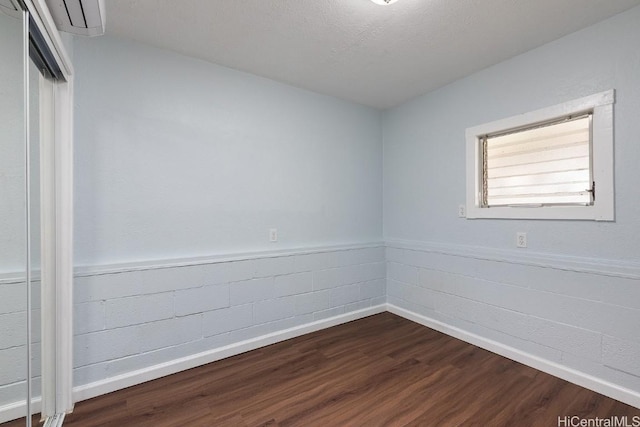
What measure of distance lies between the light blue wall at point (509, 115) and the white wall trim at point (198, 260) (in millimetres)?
953

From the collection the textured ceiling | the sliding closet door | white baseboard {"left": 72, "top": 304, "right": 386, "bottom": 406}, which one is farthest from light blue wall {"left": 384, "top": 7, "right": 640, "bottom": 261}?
the sliding closet door

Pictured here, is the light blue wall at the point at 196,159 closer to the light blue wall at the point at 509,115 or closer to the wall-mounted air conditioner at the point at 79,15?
the wall-mounted air conditioner at the point at 79,15

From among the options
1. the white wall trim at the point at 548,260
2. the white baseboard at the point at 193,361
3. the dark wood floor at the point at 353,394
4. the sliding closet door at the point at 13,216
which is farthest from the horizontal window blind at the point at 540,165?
the sliding closet door at the point at 13,216

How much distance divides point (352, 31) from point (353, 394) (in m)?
2.52

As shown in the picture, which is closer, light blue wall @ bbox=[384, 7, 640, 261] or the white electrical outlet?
light blue wall @ bbox=[384, 7, 640, 261]

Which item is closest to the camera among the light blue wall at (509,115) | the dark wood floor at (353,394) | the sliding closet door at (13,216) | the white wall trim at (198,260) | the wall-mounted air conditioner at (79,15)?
the sliding closet door at (13,216)

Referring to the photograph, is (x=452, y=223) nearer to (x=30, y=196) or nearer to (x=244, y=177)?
(x=244, y=177)

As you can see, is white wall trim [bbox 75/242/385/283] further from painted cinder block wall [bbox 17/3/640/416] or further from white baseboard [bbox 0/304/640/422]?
white baseboard [bbox 0/304/640/422]

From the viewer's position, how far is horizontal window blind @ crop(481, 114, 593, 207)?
84.7 inches

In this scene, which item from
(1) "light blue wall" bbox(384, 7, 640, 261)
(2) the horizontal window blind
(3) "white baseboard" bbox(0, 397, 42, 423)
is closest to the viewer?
(3) "white baseboard" bbox(0, 397, 42, 423)

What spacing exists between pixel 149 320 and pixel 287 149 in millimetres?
1858

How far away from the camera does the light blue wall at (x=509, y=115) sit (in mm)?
1890

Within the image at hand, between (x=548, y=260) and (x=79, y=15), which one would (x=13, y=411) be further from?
(x=548, y=260)

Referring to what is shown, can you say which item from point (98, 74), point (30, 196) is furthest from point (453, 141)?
point (30, 196)
